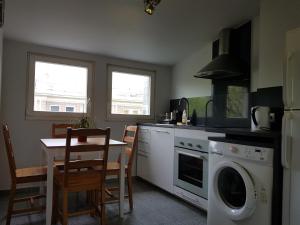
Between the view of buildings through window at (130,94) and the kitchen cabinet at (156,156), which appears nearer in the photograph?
the kitchen cabinet at (156,156)

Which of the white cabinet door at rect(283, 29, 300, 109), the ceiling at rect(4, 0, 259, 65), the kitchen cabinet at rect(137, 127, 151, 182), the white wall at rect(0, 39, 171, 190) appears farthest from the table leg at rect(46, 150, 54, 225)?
the white cabinet door at rect(283, 29, 300, 109)

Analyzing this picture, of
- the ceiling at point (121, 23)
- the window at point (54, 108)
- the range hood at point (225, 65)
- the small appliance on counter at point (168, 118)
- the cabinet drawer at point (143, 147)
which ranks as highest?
the ceiling at point (121, 23)

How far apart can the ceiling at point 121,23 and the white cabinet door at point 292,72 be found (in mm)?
1059

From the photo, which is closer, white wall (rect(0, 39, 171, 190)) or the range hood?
the range hood

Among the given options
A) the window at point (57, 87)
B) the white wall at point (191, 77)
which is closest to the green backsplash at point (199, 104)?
Result: the white wall at point (191, 77)

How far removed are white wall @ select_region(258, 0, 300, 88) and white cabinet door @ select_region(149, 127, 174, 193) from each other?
1.29m

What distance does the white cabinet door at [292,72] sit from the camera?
1594 mm

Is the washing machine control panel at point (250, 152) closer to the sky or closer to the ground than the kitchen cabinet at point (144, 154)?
closer to the sky

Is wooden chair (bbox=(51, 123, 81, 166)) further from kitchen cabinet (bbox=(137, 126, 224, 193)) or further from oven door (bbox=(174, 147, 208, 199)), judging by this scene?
oven door (bbox=(174, 147, 208, 199))

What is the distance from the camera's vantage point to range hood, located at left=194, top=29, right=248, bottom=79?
2762 millimetres

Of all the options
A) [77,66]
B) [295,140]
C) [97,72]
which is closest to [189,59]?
[97,72]

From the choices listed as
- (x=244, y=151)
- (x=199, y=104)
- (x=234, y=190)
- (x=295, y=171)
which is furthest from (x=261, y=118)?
(x=199, y=104)

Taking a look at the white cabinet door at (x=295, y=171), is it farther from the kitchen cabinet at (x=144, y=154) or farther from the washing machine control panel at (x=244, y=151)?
the kitchen cabinet at (x=144, y=154)

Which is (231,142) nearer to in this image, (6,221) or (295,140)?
(295,140)
